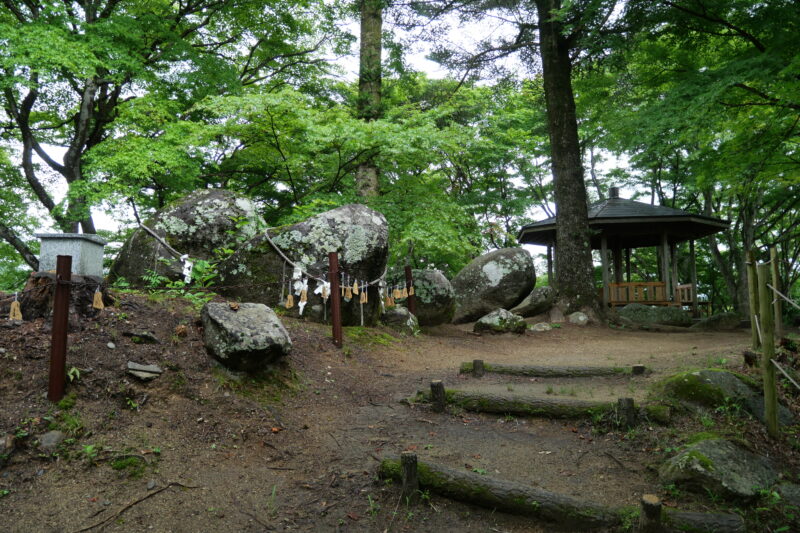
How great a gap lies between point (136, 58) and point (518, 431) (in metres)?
11.8

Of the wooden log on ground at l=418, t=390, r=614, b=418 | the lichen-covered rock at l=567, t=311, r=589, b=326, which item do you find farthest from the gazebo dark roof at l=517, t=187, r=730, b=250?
the wooden log on ground at l=418, t=390, r=614, b=418

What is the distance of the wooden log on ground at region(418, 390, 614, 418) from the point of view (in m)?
4.42

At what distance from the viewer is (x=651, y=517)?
2.65 m

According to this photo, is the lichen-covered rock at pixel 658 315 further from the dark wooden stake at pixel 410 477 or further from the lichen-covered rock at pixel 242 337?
the dark wooden stake at pixel 410 477

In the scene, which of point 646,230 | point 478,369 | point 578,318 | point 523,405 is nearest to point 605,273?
point 646,230

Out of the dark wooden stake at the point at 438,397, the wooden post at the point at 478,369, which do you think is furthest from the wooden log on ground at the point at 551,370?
the dark wooden stake at the point at 438,397

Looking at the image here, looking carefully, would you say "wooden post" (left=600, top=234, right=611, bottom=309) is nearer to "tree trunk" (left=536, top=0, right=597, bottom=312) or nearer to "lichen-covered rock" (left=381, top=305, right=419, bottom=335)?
"tree trunk" (left=536, top=0, right=597, bottom=312)

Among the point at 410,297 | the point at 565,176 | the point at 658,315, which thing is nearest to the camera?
the point at 410,297

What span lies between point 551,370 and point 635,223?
35.4ft

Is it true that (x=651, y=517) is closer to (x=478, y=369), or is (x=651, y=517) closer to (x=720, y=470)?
(x=720, y=470)

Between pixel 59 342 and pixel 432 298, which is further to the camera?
pixel 432 298

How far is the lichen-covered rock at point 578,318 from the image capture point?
1144 centimetres

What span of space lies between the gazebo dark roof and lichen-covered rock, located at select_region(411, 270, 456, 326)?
5758 mm

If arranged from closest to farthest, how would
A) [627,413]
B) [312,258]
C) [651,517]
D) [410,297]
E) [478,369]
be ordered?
[651,517]
[627,413]
[478,369]
[312,258]
[410,297]
